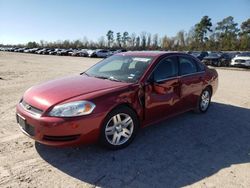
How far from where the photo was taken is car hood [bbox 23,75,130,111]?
12.1 feet

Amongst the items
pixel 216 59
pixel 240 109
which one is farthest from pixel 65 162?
pixel 216 59

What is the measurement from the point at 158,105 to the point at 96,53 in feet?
135

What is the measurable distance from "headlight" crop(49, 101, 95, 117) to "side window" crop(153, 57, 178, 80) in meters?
1.53

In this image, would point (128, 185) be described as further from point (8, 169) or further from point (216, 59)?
point (216, 59)

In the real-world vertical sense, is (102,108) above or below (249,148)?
above

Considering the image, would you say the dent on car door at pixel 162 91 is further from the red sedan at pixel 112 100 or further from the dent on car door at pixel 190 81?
the dent on car door at pixel 190 81

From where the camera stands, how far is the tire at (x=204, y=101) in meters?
6.02

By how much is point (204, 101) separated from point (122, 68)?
2.41 meters

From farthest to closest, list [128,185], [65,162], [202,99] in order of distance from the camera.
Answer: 1. [202,99]
2. [65,162]
3. [128,185]

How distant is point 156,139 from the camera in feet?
14.8

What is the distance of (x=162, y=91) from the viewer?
15.3 feet

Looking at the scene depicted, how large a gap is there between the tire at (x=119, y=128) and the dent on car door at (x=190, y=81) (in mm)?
1565

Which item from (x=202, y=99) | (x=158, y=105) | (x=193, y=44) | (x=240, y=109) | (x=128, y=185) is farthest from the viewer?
(x=193, y=44)

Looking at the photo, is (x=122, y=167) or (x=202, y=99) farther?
(x=202, y=99)
